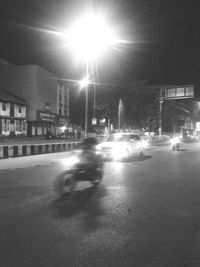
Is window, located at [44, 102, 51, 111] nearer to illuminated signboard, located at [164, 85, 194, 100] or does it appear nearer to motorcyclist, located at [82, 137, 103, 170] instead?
illuminated signboard, located at [164, 85, 194, 100]

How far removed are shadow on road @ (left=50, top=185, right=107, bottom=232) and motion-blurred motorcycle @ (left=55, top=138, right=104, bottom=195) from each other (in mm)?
296

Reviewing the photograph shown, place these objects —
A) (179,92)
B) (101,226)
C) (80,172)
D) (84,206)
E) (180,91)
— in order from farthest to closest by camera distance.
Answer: (179,92) < (180,91) < (80,172) < (84,206) < (101,226)

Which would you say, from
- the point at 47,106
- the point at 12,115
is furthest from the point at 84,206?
the point at 47,106

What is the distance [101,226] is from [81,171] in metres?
3.74

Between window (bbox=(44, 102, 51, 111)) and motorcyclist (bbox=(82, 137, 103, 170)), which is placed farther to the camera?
window (bbox=(44, 102, 51, 111))

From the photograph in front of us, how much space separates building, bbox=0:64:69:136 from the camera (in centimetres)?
5888

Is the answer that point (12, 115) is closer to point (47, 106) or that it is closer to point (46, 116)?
point (46, 116)

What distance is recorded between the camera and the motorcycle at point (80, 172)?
9.01 metres

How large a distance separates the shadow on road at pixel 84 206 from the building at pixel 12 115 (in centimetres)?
4312

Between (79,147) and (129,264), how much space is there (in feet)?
19.8

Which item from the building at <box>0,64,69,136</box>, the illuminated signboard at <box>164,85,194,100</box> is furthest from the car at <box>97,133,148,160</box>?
the illuminated signboard at <box>164,85,194,100</box>

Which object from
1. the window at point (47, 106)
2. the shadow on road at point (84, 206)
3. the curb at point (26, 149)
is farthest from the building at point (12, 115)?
the shadow on road at point (84, 206)

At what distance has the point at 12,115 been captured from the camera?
53.8 metres

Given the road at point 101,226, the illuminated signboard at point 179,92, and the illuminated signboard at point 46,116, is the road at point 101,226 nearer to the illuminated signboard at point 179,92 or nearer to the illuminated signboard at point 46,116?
the illuminated signboard at point 46,116
